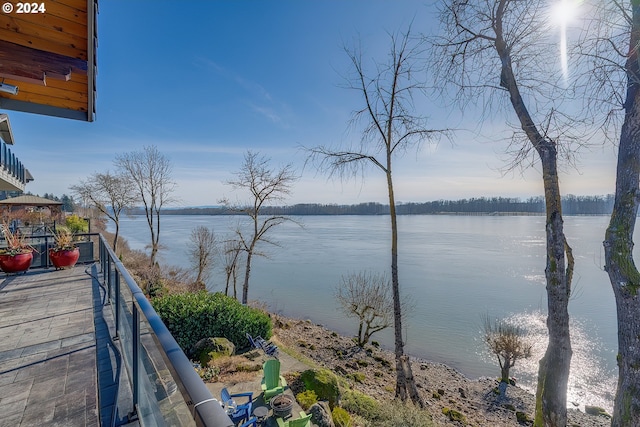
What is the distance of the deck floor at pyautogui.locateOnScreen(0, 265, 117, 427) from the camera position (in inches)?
85.0

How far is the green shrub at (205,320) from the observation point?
7.09 metres

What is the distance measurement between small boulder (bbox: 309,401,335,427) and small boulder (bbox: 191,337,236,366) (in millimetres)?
2533

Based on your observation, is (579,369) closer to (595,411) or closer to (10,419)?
(595,411)

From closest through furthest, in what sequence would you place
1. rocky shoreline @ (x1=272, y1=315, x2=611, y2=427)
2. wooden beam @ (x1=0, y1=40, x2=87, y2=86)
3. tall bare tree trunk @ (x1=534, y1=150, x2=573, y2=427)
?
wooden beam @ (x1=0, y1=40, x2=87, y2=86) → tall bare tree trunk @ (x1=534, y1=150, x2=573, y2=427) → rocky shoreline @ (x1=272, y1=315, x2=611, y2=427)

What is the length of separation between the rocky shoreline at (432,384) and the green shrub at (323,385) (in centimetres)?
247

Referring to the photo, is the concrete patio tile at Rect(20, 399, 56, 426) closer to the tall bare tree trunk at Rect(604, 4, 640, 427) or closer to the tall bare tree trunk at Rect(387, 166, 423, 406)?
the tall bare tree trunk at Rect(387, 166, 423, 406)

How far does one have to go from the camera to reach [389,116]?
704 centimetres

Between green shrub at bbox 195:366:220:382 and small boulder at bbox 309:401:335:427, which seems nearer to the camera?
small boulder at bbox 309:401:335:427

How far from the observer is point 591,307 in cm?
1505

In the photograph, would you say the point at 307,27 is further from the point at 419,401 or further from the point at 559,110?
the point at 419,401

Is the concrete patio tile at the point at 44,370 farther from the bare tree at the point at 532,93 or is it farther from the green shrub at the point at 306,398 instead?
the bare tree at the point at 532,93

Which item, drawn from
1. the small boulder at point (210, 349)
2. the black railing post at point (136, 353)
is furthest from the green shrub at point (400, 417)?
the black railing post at point (136, 353)

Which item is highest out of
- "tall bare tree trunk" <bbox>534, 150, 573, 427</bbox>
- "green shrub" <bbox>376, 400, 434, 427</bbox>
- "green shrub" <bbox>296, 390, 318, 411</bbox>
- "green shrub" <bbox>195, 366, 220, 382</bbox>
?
"tall bare tree trunk" <bbox>534, 150, 573, 427</bbox>

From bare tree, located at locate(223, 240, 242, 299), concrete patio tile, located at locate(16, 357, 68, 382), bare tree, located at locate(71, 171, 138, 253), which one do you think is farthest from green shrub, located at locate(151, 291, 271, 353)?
bare tree, located at locate(71, 171, 138, 253)
